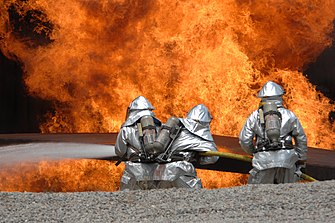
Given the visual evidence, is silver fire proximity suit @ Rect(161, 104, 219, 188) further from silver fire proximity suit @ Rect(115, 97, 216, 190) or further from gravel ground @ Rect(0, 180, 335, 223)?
gravel ground @ Rect(0, 180, 335, 223)

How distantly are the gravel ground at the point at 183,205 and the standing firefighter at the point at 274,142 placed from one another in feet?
3.72

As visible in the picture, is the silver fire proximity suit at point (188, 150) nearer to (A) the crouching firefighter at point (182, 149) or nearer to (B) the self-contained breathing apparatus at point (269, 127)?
(A) the crouching firefighter at point (182, 149)

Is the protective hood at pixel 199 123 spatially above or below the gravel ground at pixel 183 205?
above

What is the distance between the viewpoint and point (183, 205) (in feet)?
19.2

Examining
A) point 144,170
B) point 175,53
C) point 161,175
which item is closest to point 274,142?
point 161,175

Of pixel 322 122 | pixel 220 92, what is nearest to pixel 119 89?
A: pixel 220 92

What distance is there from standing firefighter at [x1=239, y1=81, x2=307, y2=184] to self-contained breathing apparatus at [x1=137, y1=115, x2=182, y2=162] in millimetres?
701

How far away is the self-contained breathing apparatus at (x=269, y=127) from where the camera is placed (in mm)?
7223

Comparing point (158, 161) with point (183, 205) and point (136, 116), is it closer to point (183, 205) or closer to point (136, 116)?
point (136, 116)

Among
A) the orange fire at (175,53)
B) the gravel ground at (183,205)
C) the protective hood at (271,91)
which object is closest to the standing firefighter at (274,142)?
the protective hood at (271,91)

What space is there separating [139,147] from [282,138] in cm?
138

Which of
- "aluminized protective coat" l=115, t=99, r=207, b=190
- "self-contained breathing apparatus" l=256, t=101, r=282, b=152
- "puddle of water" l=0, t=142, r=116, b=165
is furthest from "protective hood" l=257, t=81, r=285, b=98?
"puddle of water" l=0, t=142, r=116, b=165

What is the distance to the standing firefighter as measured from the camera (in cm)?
739

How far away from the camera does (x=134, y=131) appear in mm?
7594
